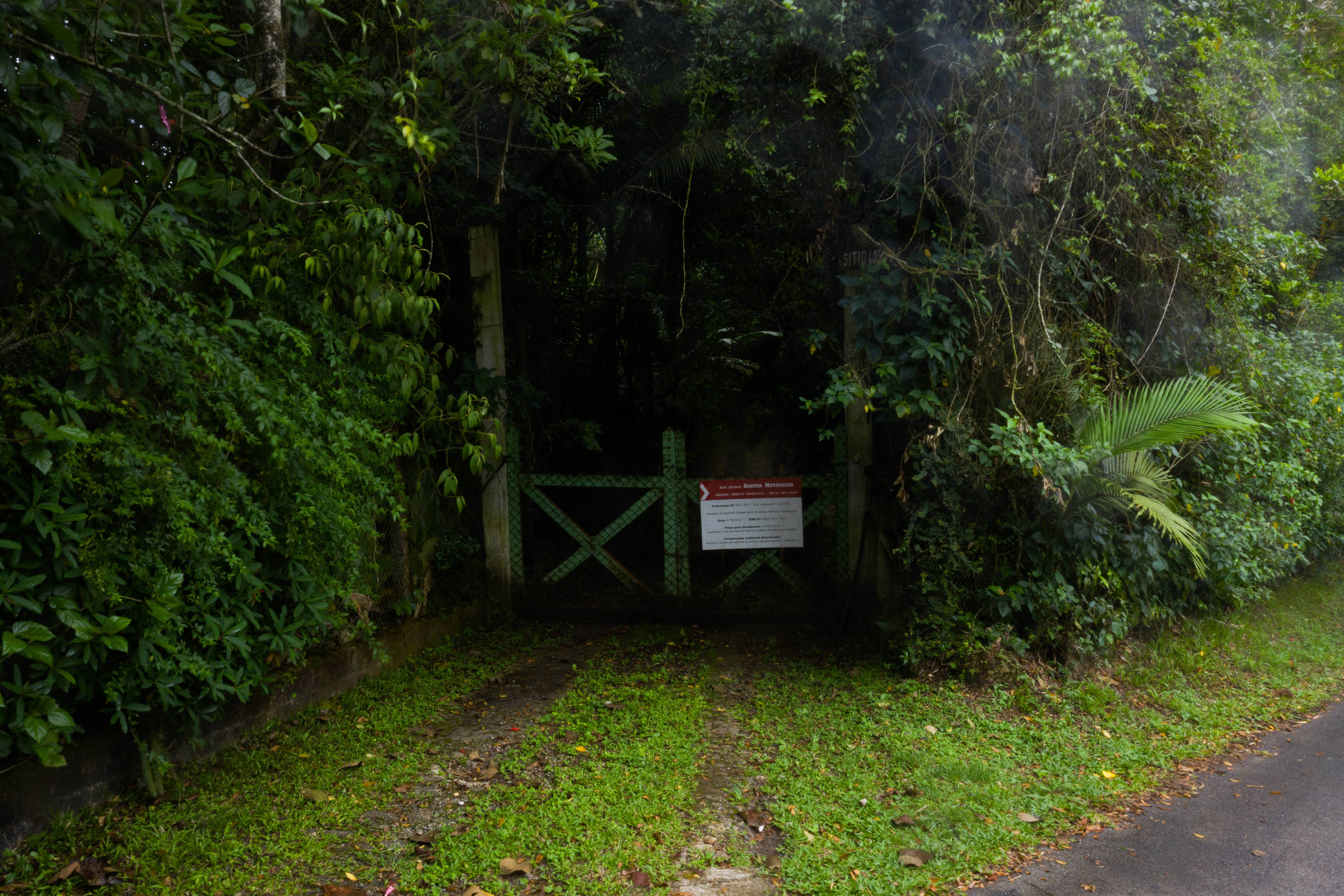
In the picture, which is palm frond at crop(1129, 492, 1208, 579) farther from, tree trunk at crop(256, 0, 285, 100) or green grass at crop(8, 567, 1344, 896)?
tree trunk at crop(256, 0, 285, 100)

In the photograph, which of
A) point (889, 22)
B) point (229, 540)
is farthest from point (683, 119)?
point (229, 540)

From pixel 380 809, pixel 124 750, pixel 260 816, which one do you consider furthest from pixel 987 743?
pixel 124 750

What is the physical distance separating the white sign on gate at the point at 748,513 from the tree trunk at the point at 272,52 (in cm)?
394

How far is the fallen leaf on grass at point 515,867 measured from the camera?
309 cm

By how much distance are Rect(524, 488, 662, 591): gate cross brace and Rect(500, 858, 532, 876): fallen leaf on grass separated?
3776 mm

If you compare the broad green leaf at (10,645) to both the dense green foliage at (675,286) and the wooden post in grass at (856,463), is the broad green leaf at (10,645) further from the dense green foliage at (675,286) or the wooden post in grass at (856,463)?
the wooden post in grass at (856,463)

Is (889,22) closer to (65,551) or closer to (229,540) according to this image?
(229,540)

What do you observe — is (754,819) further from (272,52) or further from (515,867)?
(272,52)

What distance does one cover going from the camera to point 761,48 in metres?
5.55

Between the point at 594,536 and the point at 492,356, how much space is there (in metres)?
1.71

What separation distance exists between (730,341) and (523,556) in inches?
110

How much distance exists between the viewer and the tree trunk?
391cm

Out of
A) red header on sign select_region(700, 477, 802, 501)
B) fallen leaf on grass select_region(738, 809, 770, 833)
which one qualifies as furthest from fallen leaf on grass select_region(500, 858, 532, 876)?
red header on sign select_region(700, 477, 802, 501)

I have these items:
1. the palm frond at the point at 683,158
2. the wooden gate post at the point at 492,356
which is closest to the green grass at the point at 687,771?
the wooden gate post at the point at 492,356
